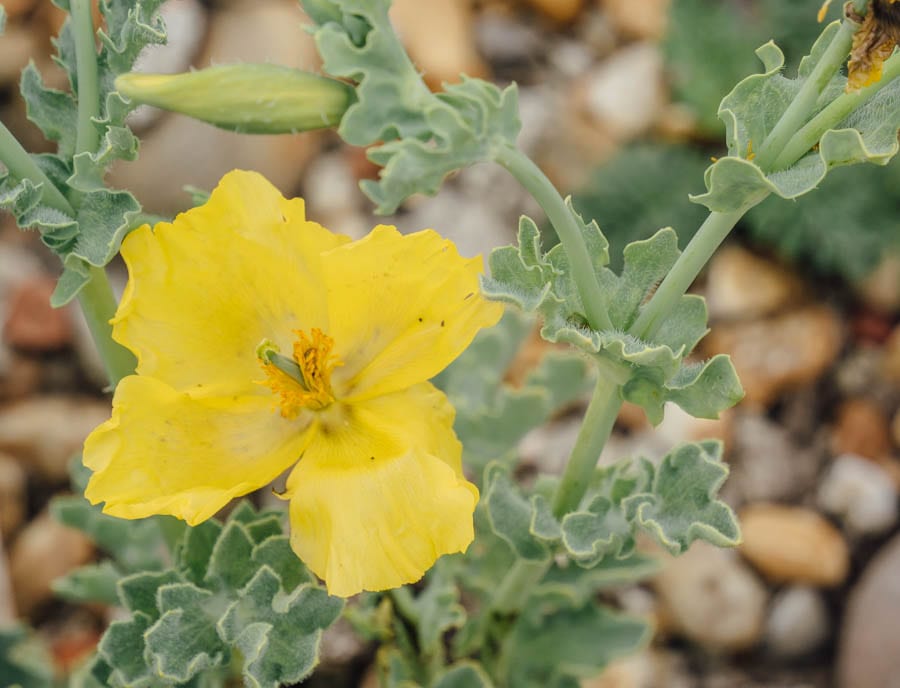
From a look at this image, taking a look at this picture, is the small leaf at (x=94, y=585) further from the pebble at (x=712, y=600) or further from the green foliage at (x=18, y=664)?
the pebble at (x=712, y=600)

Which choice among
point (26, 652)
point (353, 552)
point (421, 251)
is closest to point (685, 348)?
point (421, 251)

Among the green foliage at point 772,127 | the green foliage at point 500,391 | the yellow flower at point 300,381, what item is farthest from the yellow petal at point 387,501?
the green foliage at point 500,391

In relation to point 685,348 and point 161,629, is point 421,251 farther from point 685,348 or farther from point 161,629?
point 161,629

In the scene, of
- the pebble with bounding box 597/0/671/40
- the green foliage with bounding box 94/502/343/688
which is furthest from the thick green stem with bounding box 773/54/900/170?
the pebble with bounding box 597/0/671/40

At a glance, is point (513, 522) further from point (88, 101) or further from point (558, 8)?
point (558, 8)

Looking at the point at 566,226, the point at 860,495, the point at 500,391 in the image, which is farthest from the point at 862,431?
the point at 566,226
